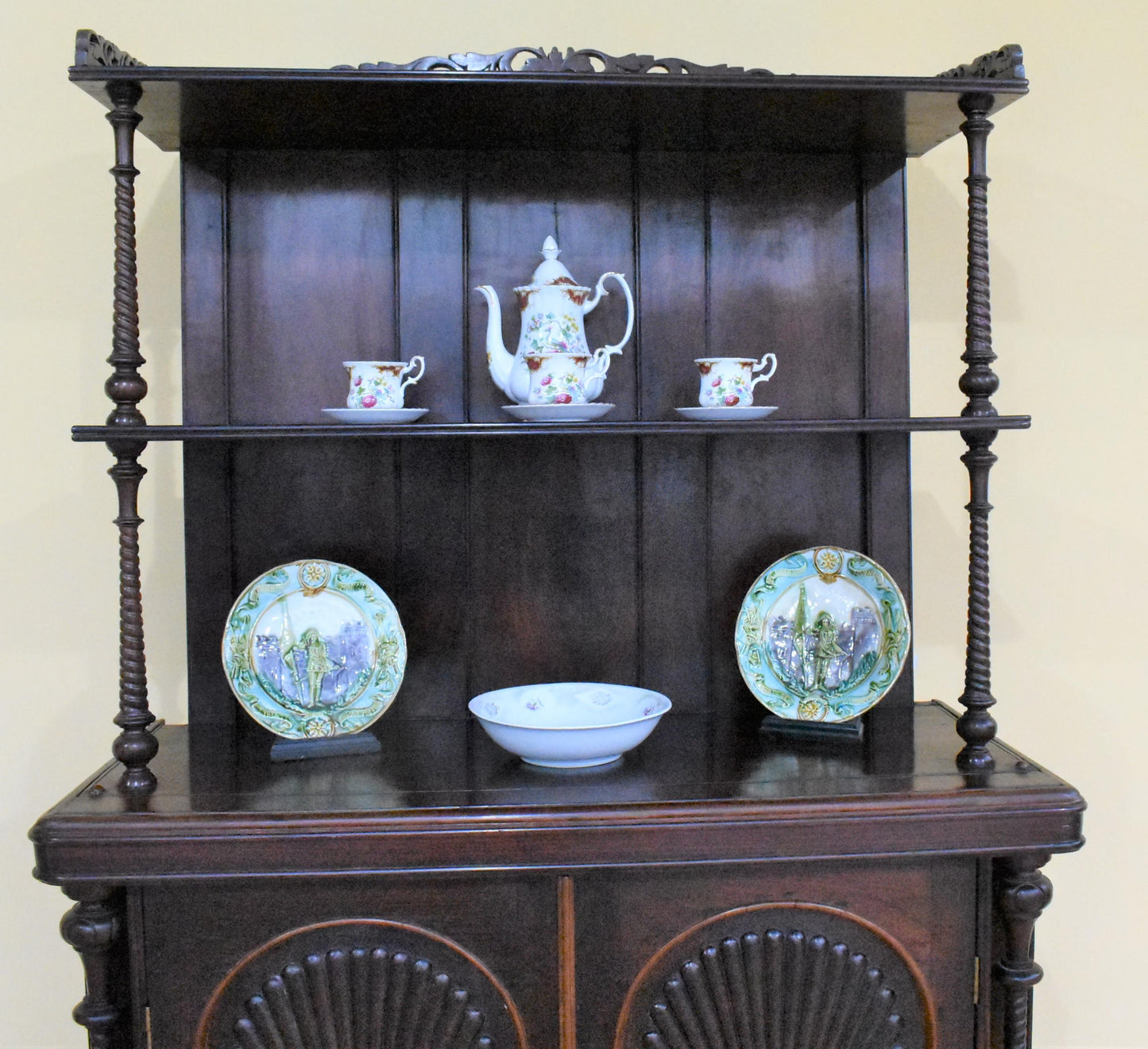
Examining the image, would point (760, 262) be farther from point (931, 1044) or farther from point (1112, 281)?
point (931, 1044)

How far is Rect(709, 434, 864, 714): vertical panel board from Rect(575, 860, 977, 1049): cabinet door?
0.41 metres

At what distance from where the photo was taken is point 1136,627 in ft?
6.34

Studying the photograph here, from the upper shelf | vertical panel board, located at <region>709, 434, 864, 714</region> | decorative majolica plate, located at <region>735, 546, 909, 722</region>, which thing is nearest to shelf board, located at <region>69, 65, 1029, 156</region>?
the upper shelf

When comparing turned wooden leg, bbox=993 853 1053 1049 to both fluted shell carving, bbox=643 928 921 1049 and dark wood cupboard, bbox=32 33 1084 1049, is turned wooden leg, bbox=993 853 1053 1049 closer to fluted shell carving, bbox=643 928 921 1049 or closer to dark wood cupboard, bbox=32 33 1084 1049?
dark wood cupboard, bbox=32 33 1084 1049

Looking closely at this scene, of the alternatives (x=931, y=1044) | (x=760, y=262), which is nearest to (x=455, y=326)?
(x=760, y=262)

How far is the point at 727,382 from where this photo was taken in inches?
62.6

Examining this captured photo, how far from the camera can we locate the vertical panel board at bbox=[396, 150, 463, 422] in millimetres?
1744

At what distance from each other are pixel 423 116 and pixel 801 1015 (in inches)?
49.4

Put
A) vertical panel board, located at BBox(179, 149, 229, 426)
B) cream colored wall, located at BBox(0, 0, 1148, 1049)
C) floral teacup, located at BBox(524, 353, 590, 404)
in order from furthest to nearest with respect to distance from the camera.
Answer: cream colored wall, located at BBox(0, 0, 1148, 1049), vertical panel board, located at BBox(179, 149, 229, 426), floral teacup, located at BBox(524, 353, 590, 404)

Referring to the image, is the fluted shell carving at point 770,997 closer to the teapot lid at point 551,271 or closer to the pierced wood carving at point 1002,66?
the teapot lid at point 551,271

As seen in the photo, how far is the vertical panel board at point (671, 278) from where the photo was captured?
69.8 inches

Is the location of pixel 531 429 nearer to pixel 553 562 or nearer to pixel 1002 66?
pixel 553 562

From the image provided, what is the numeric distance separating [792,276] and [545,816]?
913mm

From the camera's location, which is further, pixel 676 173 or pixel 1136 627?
pixel 1136 627
